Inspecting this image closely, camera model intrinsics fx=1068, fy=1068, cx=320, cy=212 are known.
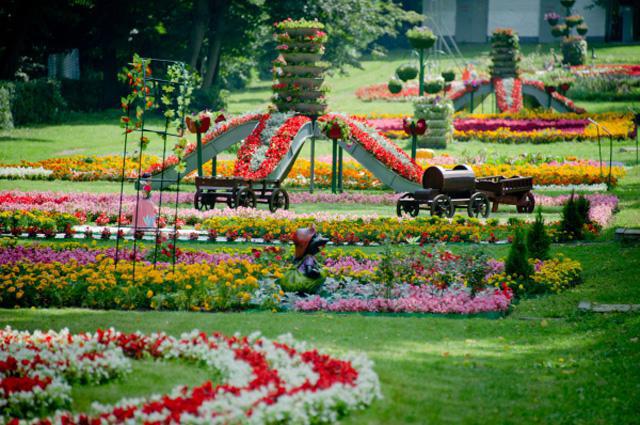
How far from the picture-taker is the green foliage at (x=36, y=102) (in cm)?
3997

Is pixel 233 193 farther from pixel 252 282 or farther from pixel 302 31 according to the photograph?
pixel 252 282

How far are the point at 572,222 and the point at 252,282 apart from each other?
7602 mm

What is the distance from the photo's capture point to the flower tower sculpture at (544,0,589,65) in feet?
190

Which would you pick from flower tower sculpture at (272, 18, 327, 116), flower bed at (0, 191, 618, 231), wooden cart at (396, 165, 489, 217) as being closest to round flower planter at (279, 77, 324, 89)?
flower tower sculpture at (272, 18, 327, 116)

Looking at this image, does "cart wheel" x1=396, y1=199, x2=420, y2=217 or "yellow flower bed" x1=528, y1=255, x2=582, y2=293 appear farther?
"cart wheel" x1=396, y1=199, x2=420, y2=217

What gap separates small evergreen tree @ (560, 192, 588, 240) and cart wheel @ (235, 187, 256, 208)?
6499 millimetres

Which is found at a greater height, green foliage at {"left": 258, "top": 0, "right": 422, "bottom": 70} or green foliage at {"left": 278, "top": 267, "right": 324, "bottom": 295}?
green foliage at {"left": 258, "top": 0, "right": 422, "bottom": 70}

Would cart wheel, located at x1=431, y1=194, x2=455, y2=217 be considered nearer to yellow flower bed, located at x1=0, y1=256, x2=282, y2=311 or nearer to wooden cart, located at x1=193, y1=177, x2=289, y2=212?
wooden cart, located at x1=193, y1=177, x2=289, y2=212

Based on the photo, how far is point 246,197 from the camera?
21.7 meters

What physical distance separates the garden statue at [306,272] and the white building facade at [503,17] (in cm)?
5655

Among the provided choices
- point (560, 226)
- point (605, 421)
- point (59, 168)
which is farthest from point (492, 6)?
point (605, 421)

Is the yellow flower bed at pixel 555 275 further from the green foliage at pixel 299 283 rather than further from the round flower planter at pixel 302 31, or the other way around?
the round flower planter at pixel 302 31

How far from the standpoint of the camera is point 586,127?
40.7 metres

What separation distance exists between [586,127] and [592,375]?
32729 mm
